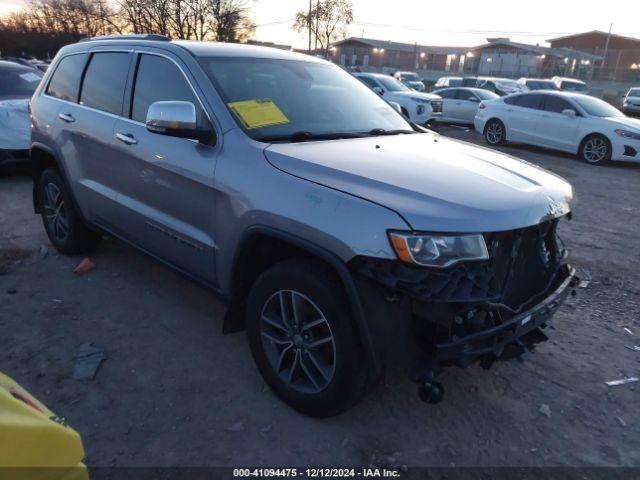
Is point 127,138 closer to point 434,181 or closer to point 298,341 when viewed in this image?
point 298,341

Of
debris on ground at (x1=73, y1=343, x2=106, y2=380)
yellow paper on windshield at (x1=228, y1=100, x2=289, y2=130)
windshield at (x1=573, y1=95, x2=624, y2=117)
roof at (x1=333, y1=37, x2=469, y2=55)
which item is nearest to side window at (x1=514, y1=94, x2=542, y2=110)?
windshield at (x1=573, y1=95, x2=624, y2=117)

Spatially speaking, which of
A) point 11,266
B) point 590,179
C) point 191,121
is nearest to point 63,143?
point 11,266

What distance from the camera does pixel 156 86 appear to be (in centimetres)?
329

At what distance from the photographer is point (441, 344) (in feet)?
6.91

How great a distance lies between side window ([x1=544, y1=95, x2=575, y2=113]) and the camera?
1118 cm

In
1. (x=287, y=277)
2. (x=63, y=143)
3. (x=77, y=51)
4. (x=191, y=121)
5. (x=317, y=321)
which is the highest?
(x=77, y=51)

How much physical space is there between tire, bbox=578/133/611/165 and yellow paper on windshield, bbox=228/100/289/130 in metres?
9.87

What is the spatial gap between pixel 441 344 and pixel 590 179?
28.1ft

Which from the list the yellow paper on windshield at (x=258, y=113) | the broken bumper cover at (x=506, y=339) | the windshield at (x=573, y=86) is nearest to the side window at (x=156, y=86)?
the yellow paper on windshield at (x=258, y=113)

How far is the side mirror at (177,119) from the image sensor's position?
106 inches

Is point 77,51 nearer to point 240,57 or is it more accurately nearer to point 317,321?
point 240,57

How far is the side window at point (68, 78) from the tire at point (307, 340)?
109 inches

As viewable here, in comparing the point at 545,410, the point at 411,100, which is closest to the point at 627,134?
the point at 411,100

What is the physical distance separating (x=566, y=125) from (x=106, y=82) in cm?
1039
